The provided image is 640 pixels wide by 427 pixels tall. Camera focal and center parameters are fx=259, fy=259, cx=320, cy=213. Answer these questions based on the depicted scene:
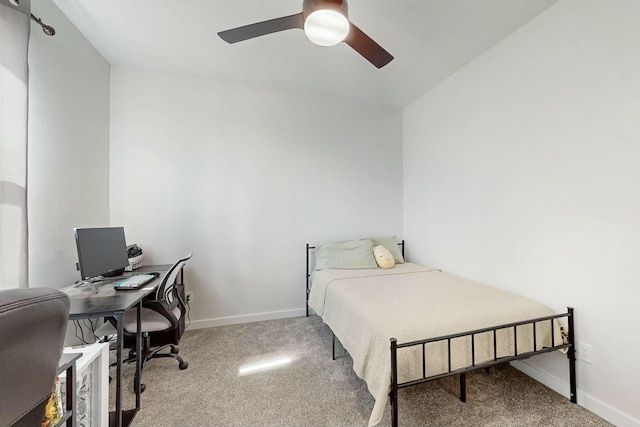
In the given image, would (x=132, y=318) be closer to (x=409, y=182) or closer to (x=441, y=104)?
(x=409, y=182)

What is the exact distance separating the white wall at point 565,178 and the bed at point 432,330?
0.18m

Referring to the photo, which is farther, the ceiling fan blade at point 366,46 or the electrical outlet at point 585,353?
the electrical outlet at point 585,353

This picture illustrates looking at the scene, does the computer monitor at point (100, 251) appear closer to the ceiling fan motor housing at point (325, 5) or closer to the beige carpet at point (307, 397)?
the beige carpet at point (307, 397)

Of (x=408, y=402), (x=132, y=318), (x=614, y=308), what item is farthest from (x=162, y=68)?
(x=614, y=308)

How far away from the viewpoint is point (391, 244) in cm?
328

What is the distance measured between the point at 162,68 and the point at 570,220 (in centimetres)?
373

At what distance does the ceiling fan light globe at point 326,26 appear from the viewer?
129 centimetres

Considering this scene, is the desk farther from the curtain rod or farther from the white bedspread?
the curtain rod

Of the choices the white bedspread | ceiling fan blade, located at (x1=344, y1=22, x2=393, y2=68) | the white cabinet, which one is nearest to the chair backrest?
the white cabinet

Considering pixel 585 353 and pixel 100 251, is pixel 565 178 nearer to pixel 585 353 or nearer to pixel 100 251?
pixel 585 353

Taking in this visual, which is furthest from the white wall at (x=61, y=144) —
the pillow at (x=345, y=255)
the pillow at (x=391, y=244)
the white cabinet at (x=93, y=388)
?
the pillow at (x=391, y=244)

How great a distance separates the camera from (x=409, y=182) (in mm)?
3434

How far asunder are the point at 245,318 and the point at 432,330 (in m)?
2.17

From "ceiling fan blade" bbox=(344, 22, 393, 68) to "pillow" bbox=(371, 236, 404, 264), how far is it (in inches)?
79.9
